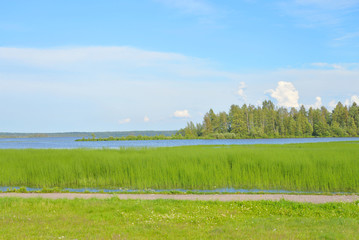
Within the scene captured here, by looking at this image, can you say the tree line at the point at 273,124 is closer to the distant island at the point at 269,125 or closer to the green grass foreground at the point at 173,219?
the distant island at the point at 269,125

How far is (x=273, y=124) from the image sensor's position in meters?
103

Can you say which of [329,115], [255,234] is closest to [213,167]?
[255,234]

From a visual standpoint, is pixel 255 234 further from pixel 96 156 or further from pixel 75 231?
pixel 96 156

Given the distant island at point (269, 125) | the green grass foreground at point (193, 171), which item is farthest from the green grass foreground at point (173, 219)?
the distant island at point (269, 125)

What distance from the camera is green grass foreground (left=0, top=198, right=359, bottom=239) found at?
25.9ft

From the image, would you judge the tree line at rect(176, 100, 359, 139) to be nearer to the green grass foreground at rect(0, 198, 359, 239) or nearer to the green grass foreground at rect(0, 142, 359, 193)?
the green grass foreground at rect(0, 142, 359, 193)

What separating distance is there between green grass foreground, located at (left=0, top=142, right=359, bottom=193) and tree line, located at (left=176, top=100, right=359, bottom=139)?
251 ft

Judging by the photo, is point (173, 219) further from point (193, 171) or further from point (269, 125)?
point (269, 125)

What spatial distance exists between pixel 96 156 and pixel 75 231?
46.4 feet

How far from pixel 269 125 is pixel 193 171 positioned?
9008 cm

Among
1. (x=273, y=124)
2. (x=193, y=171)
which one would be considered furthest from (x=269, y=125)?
(x=193, y=171)

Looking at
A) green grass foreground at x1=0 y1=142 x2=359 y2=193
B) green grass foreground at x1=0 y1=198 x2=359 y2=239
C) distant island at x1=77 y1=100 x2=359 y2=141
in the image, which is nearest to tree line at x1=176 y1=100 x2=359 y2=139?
distant island at x1=77 y1=100 x2=359 y2=141

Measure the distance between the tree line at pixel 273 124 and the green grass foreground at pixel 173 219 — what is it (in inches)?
3383

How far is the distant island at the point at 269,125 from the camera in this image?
9862 centimetres
